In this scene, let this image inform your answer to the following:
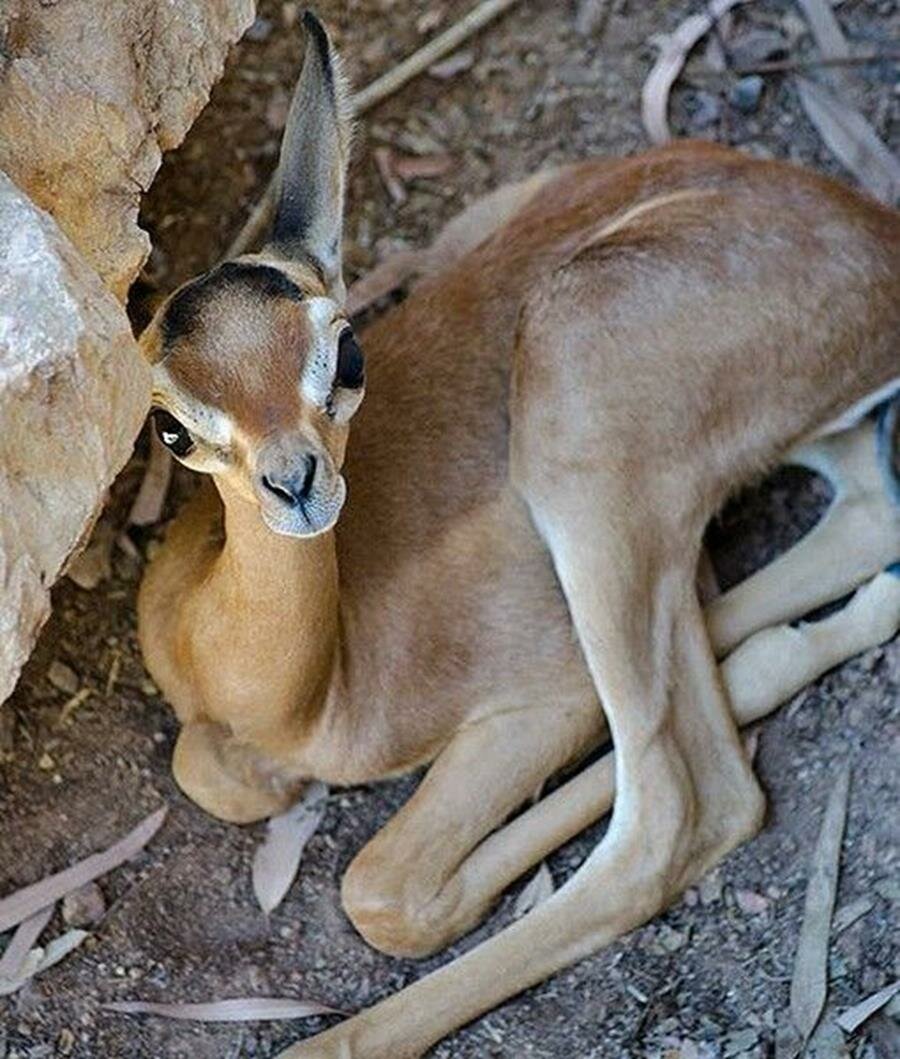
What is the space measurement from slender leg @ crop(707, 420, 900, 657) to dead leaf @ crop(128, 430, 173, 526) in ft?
4.40

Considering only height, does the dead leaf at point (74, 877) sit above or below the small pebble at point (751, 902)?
above

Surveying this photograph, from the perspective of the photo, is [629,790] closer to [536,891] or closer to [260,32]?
[536,891]

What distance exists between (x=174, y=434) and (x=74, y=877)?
1291 mm

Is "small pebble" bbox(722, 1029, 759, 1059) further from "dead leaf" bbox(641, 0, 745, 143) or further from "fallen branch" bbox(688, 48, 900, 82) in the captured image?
"fallen branch" bbox(688, 48, 900, 82)

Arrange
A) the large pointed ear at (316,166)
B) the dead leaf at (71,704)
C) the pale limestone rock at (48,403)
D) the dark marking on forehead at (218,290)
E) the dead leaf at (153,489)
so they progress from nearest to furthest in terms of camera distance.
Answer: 1. the pale limestone rock at (48,403)
2. the dark marking on forehead at (218,290)
3. the large pointed ear at (316,166)
4. the dead leaf at (71,704)
5. the dead leaf at (153,489)

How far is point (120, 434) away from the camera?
12.4 ft

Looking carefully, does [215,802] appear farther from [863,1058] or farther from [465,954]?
[863,1058]

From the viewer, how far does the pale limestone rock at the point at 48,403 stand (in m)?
3.56

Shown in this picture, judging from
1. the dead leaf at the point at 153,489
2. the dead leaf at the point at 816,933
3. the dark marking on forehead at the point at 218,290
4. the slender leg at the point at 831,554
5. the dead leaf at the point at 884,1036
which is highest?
the dark marking on forehead at the point at 218,290

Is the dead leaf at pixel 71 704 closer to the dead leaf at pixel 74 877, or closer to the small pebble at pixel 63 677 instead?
the small pebble at pixel 63 677

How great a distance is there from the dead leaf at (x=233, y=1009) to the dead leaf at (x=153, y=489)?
120cm

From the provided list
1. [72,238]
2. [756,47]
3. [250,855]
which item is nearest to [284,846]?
[250,855]

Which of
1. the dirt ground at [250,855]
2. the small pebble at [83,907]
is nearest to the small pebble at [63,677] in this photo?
the dirt ground at [250,855]

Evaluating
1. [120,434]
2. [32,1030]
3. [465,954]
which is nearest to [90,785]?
[32,1030]
